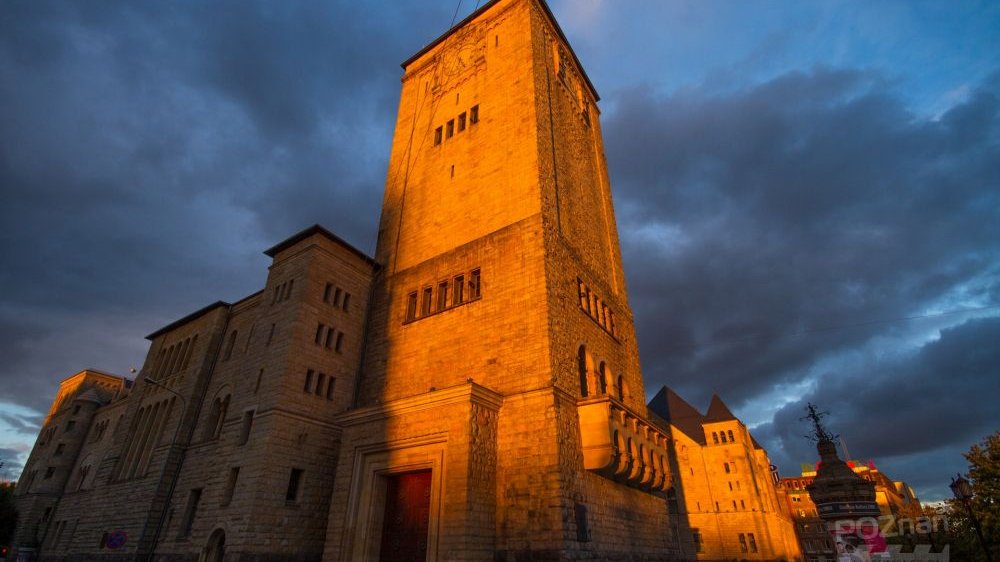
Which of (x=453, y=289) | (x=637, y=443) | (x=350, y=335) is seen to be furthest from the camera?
(x=350, y=335)

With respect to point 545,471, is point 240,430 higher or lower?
higher

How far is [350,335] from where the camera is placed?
74.0 feet

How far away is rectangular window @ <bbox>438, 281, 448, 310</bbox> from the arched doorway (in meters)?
11.1

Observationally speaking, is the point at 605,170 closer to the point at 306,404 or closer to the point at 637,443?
the point at 637,443

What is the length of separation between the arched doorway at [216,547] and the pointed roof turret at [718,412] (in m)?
50.0

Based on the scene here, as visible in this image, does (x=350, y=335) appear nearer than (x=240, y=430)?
No

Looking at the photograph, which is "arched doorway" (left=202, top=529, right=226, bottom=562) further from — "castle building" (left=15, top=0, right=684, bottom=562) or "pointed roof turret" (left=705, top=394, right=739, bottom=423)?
"pointed roof turret" (left=705, top=394, right=739, bottom=423)

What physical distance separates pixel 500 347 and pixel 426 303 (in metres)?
5.35

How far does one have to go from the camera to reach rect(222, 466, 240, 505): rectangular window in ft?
56.7

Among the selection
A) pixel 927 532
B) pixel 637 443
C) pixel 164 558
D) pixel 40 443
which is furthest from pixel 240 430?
pixel 40 443

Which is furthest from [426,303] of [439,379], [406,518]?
[406,518]

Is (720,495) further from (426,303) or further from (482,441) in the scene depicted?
(482,441)

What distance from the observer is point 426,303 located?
71.8 ft

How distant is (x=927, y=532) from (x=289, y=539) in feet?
86.7
